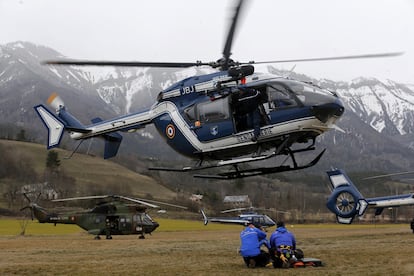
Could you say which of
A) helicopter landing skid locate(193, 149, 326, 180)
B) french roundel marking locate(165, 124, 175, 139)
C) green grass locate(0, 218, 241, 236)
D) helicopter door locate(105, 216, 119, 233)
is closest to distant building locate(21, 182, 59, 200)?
green grass locate(0, 218, 241, 236)

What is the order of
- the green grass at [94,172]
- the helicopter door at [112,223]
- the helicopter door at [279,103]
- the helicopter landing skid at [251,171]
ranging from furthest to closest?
the green grass at [94,172], the helicopter door at [112,223], the helicopter landing skid at [251,171], the helicopter door at [279,103]

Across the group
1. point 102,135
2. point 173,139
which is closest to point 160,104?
point 173,139

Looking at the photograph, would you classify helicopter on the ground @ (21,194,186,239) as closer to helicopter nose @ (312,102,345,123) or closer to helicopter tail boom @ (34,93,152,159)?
helicopter tail boom @ (34,93,152,159)

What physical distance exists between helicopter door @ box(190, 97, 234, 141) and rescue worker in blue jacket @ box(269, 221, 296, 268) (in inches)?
180

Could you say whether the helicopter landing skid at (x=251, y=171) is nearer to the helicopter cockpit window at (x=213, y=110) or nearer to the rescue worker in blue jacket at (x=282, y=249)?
the helicopter cockpit window at (x=213, y=110)

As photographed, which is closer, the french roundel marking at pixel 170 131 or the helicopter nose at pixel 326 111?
the helicopter nose at pixel 326 111

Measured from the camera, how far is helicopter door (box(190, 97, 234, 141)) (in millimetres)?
18859

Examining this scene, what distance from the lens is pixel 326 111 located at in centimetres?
1783

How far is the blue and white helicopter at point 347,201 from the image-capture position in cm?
4022

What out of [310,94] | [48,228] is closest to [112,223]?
[310,94]

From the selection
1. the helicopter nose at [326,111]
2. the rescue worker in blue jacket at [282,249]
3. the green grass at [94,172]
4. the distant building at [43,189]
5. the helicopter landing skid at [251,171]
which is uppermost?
the green grass at [94,172]

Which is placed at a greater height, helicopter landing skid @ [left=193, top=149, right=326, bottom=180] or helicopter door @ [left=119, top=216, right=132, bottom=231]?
helicopter landing skid @ [left=193, top=149, right=326, bottom=180]

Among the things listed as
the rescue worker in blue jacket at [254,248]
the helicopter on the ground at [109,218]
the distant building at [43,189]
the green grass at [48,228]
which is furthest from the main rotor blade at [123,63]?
the distant building at [43,189]

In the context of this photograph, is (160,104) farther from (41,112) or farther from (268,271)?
(268,271)
